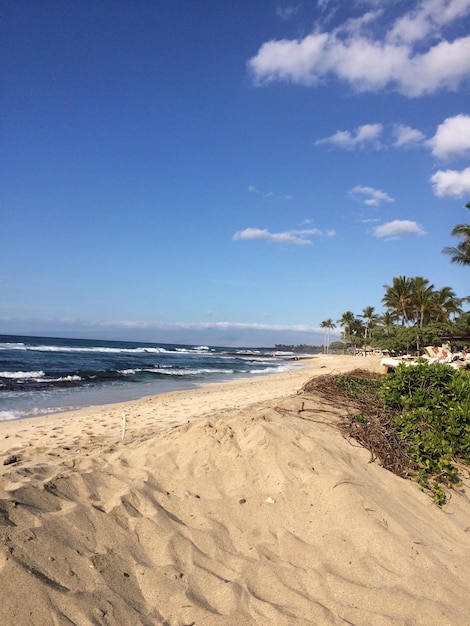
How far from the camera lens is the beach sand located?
2.65 metres

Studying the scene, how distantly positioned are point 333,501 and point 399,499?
894 millimetres

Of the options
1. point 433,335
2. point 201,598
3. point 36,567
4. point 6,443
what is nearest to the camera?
point 36,567

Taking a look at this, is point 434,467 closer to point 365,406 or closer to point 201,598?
point 365,406

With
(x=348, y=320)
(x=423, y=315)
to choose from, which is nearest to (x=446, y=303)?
(x=423, y=315)

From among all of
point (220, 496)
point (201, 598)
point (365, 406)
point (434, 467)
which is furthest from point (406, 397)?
point (201, 598)

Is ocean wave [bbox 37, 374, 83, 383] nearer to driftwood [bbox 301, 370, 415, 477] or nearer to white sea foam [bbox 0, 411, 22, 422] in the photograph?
white sea foam [bbox 0, 411, 22, 422]

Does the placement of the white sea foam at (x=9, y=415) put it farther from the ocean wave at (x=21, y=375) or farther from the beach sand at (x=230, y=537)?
the ocean wave at (x=21, y=375)

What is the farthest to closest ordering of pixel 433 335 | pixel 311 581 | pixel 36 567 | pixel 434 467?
pixel 433 335 → pixel 434 467 → pixel 311 581 → pixel 36 567

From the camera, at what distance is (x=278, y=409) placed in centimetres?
631

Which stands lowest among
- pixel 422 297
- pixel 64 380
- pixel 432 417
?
pixel 64 380

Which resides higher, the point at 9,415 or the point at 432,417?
the point at 432,417

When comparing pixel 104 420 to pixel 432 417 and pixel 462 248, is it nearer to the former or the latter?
pixel 432 417

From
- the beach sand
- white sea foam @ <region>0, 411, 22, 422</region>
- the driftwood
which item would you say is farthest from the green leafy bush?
white sea foam @ <region>0, 411, 22, 422</region>

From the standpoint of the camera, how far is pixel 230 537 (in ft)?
11.7
